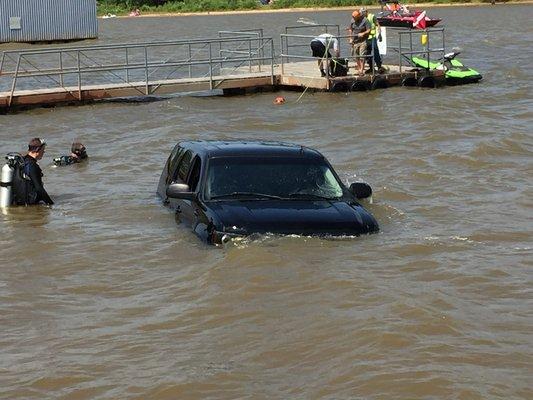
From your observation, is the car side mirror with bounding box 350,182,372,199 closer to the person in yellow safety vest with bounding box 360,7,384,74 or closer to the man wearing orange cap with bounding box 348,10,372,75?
the man wearing orange cap with bounding box 348,10,372,75

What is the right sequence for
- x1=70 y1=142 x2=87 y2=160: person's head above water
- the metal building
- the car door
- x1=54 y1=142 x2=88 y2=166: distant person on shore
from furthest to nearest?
1. the metal building
2. x1=70 y1=142 x2=87 y2=160: person's head above water
3. x1=54 y1=142 x2=88 y2=166: distant person on shore
4. the car door

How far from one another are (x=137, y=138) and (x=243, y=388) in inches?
589

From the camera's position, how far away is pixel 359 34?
27641mm

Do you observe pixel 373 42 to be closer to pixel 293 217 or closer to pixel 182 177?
pixel 182 177

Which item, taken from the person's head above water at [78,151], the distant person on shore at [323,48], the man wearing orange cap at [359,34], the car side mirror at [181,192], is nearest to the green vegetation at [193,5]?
the distant person on shore at [323,48]

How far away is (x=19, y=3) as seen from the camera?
52.4 metres

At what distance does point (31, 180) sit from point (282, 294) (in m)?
4.80

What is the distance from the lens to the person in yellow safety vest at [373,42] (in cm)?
2764

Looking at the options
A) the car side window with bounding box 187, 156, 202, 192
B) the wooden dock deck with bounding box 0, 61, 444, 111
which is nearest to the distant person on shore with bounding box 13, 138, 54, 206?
the car side window with bounding box 187, 156, 202, 192

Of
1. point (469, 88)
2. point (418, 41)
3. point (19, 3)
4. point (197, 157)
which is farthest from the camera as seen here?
point (19, 3)

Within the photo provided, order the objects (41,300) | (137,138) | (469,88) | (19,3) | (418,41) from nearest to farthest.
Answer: (41,300) < (137,138) < (469,88) < (418,41) < (19,3)

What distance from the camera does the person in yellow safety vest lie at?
1088 inches

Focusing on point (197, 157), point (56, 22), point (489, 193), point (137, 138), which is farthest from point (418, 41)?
point (197, 157)

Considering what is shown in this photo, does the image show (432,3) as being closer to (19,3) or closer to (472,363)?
(19,3)
